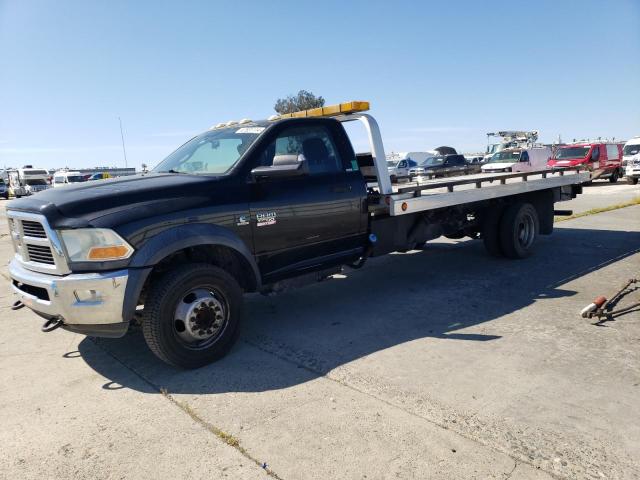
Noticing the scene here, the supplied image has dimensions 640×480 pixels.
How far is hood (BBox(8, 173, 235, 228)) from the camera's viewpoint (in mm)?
3525

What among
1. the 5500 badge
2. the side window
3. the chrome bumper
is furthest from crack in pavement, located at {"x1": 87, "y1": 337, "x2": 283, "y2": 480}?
the side window

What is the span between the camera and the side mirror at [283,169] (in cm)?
421

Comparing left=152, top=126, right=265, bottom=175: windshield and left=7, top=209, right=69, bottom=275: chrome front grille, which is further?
left=152, top=126, right=265, bottom=175: windshield

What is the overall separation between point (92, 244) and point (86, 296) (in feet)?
1.25

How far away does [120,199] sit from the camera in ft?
12.1

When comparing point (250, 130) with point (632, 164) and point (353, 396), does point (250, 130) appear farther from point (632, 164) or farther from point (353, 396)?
point (632, 164)

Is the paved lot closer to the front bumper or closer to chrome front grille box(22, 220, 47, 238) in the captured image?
the front bumper

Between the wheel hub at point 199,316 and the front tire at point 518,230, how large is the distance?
4.85 m

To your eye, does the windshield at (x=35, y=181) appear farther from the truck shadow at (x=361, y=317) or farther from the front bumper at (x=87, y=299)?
the front bumper at (x=87, y=299)

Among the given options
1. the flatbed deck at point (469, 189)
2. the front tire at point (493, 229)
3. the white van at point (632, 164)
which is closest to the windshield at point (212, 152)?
the flatbed deck at point (469, 189)

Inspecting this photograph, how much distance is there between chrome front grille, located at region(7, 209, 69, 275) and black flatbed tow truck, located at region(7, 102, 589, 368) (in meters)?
0.01

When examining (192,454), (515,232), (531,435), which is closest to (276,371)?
(192,454)

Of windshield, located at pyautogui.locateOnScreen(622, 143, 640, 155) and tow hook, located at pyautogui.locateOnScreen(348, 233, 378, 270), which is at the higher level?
windshield, located at pyautogui.locateOnScreen(622, 143, 640, 155)

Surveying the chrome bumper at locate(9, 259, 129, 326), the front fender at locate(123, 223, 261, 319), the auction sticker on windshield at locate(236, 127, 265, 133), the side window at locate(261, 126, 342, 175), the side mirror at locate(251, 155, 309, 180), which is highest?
the auction sticker on windshield at locate(236, 127, 265, 133)
